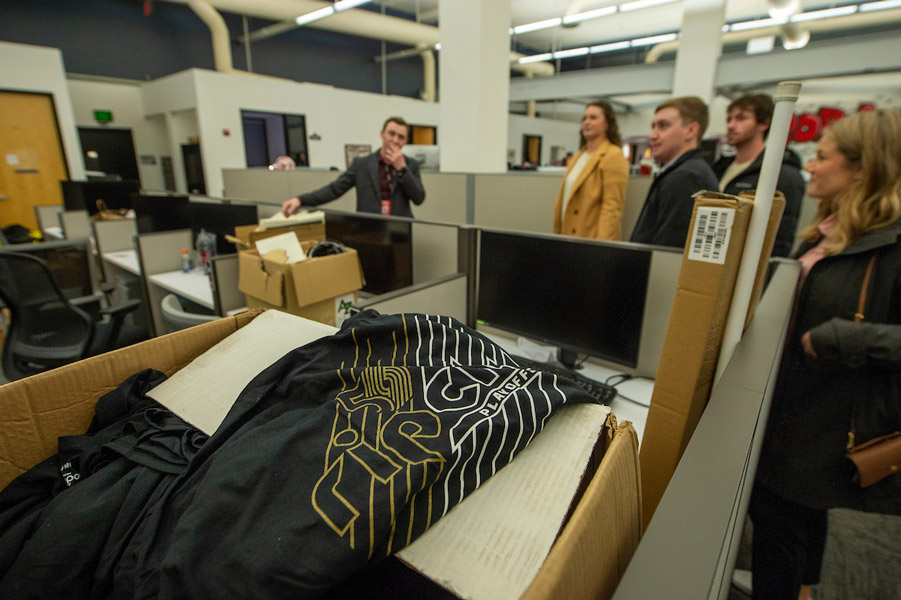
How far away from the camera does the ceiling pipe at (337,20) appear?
5.55 m

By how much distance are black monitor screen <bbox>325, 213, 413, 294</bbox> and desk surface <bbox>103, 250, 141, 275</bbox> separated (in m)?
1.57

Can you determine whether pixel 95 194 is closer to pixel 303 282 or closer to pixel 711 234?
pixel 303 282

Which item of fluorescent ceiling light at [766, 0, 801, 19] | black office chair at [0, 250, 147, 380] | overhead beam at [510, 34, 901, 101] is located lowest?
black office chair at [0, 250, 147, 380]

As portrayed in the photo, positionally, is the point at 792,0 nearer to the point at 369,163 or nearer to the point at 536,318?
the point at 369,163

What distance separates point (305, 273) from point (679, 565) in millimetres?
1419

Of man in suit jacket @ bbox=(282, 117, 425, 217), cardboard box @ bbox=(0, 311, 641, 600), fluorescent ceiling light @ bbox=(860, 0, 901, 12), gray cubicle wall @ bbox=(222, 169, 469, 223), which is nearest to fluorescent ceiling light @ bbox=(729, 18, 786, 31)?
fluorescent ceiling light @ bbox=(860, 0, 901, 12)

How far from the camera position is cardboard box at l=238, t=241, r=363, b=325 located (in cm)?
153

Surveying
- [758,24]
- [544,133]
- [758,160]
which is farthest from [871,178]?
[544,133]

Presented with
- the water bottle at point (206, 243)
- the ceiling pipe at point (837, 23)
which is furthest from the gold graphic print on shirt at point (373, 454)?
the ceiling pipe at point (837, 23)

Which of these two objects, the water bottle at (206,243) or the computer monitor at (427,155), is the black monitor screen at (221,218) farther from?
the computer monitor at (427,155)

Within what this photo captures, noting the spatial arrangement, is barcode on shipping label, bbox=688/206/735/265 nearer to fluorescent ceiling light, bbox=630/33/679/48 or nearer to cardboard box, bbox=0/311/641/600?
cardboard box, bbox=0/311/641/600

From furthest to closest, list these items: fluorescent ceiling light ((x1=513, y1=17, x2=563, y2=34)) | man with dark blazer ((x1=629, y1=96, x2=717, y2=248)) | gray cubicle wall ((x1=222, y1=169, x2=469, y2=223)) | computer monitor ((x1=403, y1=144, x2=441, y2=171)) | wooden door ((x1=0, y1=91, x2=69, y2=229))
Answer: fluorescent ceiling light ((x1=513, y1=17, x2=563, y2=34)), wooden door ((x1=0, y1=91, x2=69, y2=229)), computer monitor ((x1=403, y1=144, x2=441, y2=171)), gray cubicle wall ((x1=222, y1=169, x2=469, y2=223)), man with dark blazer ((x1=629, y1=96, x2=717, y2=248))

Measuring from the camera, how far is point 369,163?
235 cm

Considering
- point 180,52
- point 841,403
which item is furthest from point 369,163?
point 180,52
